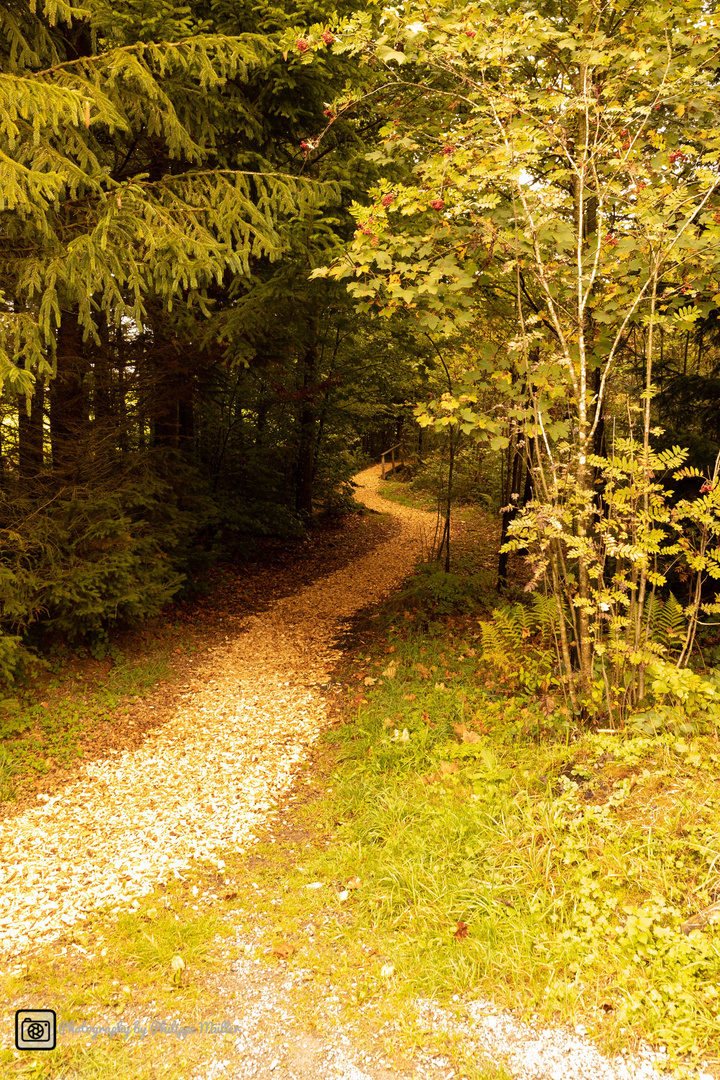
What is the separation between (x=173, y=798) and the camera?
4.94 meters

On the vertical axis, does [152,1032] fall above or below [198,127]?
below

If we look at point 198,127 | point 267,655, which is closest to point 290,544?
point 267,655

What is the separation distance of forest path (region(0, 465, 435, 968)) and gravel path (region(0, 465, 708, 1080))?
1cm

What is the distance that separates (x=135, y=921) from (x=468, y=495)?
47.0 feet

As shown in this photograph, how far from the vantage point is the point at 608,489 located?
404 cm

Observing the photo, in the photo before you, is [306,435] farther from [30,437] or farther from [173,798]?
[173,798]

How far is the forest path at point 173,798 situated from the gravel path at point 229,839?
1 centimetres

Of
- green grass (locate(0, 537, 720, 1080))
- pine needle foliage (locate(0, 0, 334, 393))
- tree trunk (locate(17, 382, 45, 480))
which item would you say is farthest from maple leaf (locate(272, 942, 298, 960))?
tree trunk (locate(17, 382, 45, 480))

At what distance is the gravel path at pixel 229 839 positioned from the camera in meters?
2.70

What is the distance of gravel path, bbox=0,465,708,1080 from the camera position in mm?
2695

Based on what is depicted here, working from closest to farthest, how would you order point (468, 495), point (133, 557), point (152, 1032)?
1. point (152, 1032)
2. point (133, 557)
3. point (468, 495)

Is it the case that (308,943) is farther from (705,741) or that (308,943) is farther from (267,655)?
(267,655)

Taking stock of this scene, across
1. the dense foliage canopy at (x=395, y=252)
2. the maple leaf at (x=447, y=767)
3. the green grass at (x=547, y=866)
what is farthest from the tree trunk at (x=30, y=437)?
the maple leaf at (x=447, y=767)

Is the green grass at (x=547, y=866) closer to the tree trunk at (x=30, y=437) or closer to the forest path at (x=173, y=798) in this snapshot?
the forest path at (x=173, y=798)
